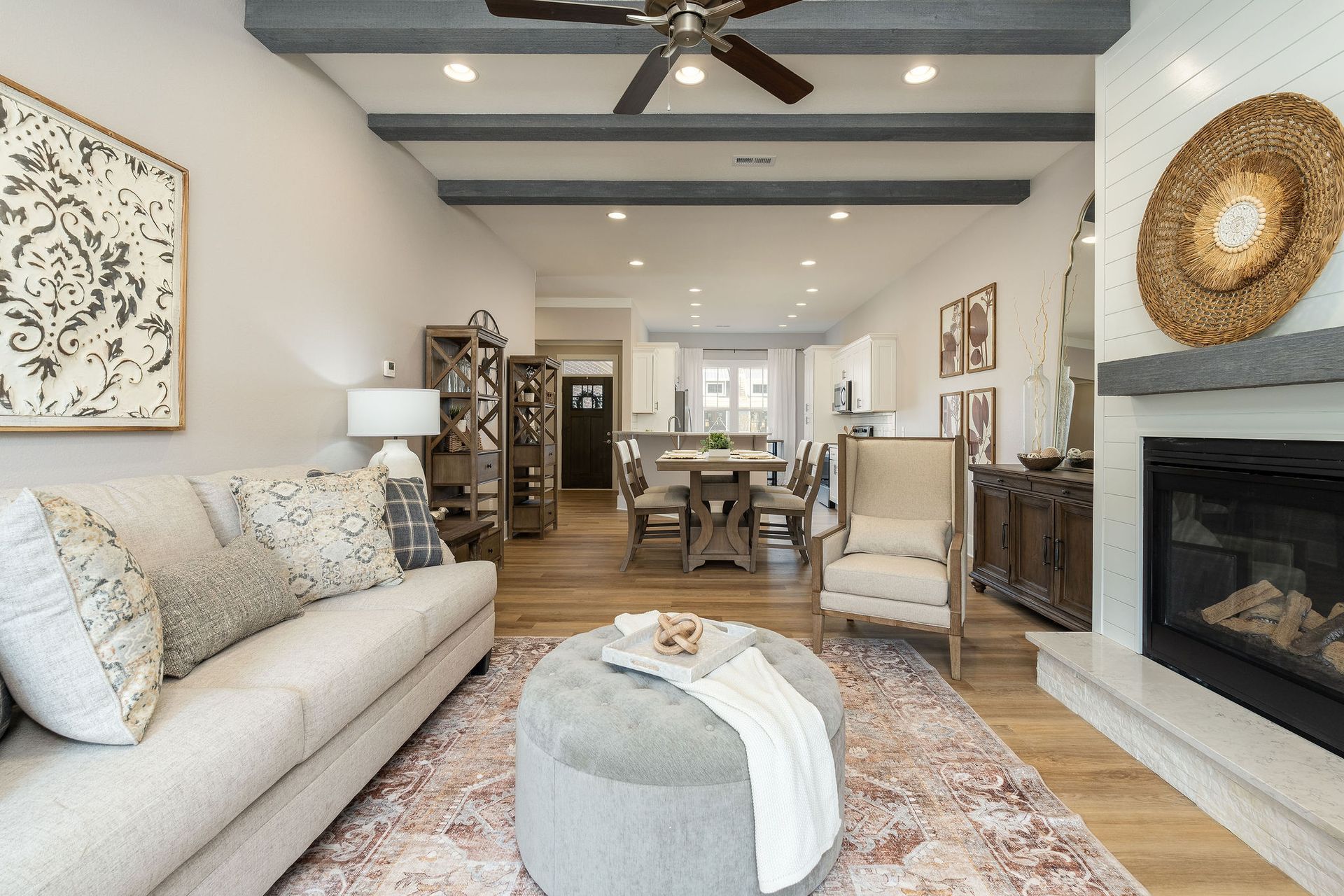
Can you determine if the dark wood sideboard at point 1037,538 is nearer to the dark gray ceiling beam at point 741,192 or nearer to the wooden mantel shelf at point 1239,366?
the wooden mantel shelf at point 1239,366

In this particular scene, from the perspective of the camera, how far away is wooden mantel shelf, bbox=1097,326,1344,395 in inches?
61.7

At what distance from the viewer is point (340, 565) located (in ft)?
6.82

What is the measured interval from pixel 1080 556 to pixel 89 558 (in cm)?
357

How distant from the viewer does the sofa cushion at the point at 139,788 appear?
2.91 feet

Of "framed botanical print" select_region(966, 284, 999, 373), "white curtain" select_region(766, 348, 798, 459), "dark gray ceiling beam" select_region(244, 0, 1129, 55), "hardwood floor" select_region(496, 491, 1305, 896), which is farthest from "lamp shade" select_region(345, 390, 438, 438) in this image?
"white curtain" select_region(766, 348, 798, 459)

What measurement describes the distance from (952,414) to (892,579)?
3.28 metres

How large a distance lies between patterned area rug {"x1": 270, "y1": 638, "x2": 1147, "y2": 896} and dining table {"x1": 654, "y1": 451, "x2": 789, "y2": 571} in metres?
2.16

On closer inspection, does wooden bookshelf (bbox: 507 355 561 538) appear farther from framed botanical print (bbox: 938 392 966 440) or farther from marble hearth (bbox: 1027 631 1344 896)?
marble hearth (bbox: 1027 631 1344 896)

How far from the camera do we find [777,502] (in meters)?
4.71

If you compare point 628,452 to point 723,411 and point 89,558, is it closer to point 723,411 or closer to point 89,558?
point 89,558

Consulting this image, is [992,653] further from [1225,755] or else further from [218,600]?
[218,600]

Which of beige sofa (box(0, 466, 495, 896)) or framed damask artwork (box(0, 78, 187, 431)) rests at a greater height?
framed damask artwork (box(0, 78, 187, 431))

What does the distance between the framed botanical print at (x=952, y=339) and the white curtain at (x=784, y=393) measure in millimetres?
4848

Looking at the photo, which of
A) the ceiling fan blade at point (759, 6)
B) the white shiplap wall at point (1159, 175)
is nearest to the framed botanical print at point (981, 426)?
the white shiplap wall at point (1159, 175)
